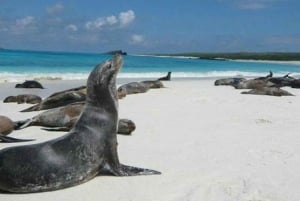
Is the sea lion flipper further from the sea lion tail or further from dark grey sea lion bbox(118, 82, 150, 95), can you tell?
dark grey sea lion bbox(118, 82, 150, 95)

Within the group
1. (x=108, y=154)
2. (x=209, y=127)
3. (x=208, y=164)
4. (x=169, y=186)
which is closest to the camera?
(x=169, y=186)

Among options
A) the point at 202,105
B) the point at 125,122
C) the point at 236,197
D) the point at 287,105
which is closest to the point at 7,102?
the point at 202,105


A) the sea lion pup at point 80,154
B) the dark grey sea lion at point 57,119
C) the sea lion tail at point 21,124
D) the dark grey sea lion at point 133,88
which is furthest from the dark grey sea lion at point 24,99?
the sea lion pup at point 80,154

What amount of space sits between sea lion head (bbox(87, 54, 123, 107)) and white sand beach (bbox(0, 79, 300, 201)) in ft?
3.13

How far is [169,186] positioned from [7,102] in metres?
9.66

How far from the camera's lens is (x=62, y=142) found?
5.71 m

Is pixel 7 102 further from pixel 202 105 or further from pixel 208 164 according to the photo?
pixel 208 164

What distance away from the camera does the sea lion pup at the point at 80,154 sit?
5.30 m

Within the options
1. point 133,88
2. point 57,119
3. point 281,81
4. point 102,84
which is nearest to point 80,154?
point 102,84

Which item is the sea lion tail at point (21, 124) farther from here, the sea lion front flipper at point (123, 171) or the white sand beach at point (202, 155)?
the sea lion front flipper at point (123, 171)

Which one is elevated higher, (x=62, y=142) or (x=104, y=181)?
(x=62, y=142)

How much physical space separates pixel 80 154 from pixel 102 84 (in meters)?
0.98

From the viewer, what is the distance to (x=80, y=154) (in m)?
5.74

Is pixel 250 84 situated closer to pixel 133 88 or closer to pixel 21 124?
pixel 133 88
